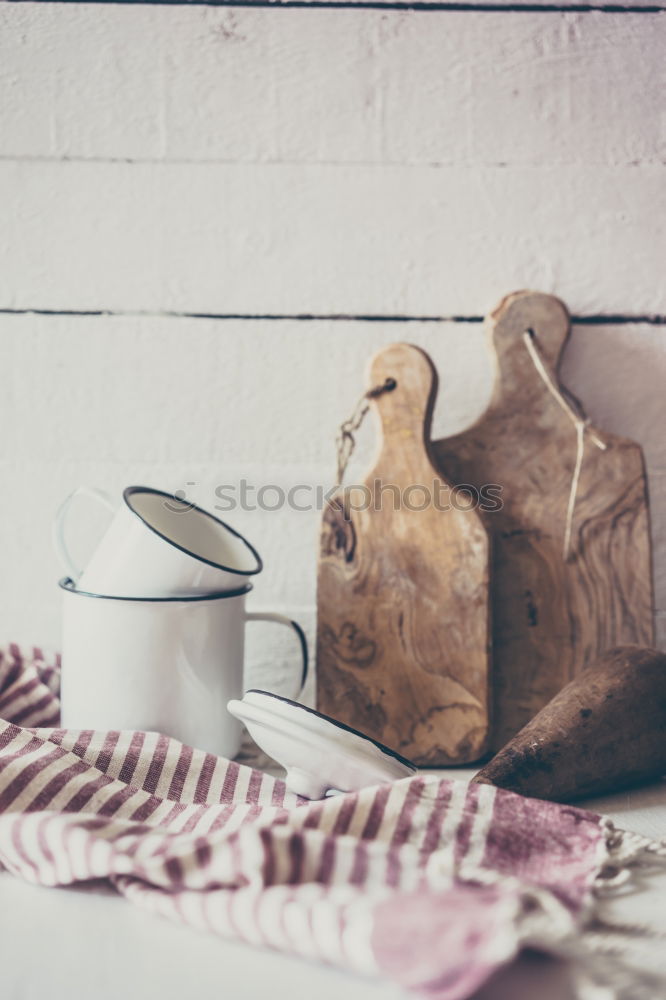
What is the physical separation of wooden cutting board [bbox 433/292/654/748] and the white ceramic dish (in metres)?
0.29

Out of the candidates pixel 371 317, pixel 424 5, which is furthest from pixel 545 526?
pixel 424 5

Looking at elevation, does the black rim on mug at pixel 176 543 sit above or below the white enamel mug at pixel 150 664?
above

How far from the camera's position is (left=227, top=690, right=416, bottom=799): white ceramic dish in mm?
623

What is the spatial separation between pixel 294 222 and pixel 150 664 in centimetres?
49

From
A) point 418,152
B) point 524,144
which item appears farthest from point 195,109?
point 524,144

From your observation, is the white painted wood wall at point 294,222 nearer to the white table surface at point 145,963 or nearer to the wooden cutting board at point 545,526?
the wooden cutting board at point 545,526

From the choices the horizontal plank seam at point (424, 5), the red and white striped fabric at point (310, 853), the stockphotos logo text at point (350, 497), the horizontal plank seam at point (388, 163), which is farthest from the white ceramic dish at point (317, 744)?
the horizontal plank seam at point (424, 5)

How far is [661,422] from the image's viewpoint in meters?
0.95

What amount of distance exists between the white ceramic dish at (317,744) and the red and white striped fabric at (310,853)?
0.04 meters

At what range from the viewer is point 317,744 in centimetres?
62

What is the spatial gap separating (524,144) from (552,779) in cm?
64

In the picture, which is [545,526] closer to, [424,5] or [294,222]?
[294,222]

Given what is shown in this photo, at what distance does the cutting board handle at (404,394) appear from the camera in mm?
871

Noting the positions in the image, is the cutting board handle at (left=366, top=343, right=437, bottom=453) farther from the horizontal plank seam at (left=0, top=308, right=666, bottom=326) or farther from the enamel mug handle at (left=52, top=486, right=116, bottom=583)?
the enamel mug handle at (left=52, top=486, right=116, bottom=583)
